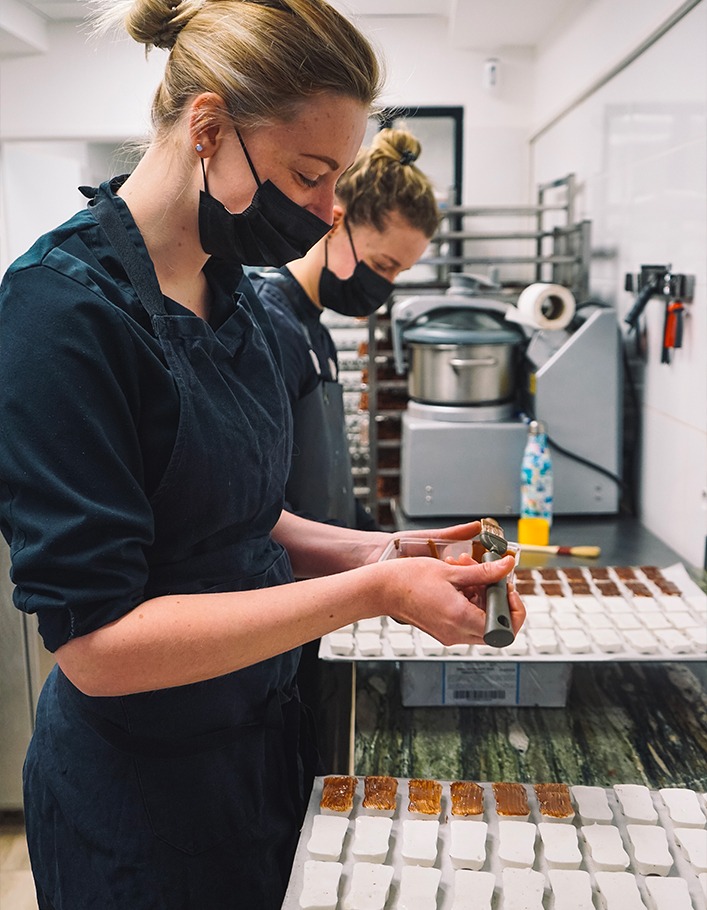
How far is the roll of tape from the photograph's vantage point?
246cm

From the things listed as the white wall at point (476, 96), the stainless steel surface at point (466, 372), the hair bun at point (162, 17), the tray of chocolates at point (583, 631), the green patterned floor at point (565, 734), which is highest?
the white wall at point (476, 96)

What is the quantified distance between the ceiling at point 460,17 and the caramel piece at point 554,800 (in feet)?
10.0

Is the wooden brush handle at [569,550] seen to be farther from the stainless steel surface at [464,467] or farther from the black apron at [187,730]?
the black apron at [187,730]

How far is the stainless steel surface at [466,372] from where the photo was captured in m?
2.55

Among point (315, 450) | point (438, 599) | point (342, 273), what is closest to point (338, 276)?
point (342, 273)

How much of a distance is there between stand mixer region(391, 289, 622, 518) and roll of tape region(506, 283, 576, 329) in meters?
0.06

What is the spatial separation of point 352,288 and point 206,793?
3.98 ft

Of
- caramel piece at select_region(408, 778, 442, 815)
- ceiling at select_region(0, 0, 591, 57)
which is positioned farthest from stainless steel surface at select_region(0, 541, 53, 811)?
ceiling at select_region(0, 0, 591, 57)

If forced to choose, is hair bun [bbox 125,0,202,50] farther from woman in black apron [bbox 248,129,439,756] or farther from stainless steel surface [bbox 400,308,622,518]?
stainless steel surface [bbox 400,308,622,518]

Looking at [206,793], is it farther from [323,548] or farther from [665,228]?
[665,228]

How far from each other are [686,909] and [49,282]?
98 cm

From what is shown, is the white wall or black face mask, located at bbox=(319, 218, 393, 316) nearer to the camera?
black face mask, located at bbox=(319, 218, 393, 316)

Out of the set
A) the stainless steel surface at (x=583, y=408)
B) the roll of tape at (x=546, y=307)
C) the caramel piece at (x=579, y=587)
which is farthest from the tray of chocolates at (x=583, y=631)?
the roll of tape at (x=546, y=307)

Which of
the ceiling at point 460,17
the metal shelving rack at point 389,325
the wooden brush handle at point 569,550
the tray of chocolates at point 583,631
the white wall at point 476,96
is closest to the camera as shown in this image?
the tray of chocolates at point 583,631
